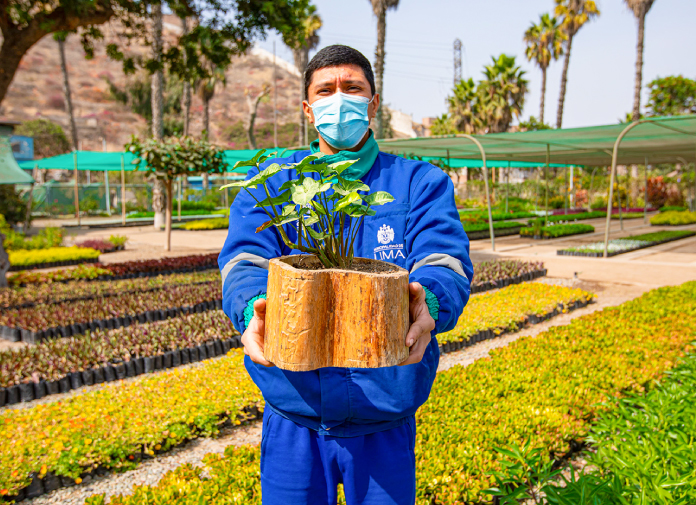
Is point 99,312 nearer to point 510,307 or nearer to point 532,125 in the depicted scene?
point 510,307

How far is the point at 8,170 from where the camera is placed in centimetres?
1471

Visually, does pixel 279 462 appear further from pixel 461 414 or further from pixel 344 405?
pixel 461 414

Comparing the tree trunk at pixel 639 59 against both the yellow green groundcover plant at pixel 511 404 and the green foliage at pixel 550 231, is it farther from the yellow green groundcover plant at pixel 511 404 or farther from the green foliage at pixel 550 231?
the yellow green groundcover plant at pixel 511 404

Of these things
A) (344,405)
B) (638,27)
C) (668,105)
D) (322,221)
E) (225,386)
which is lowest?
(225,386)

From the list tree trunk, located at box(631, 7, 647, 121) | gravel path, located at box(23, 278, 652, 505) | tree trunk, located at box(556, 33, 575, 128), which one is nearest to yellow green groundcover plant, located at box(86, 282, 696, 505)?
gravel path, located at box(23, 278, 652, 505)

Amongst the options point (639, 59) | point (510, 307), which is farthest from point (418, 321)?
point (639, 59)

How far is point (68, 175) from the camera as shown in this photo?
46.2 meters

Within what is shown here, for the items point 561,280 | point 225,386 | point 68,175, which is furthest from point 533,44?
point 68,175

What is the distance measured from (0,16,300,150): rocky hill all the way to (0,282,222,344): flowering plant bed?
51046 mm

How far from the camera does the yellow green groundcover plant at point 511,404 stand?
99.9 inches

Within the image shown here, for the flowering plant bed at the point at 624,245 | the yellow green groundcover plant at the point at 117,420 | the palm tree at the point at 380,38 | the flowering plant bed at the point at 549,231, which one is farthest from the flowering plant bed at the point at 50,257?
the flowering plant bed at the point at 549,231

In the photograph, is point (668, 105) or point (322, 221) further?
point (668, 105)

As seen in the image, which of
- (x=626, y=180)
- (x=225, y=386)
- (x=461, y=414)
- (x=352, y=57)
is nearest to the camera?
(x=352, y=57)

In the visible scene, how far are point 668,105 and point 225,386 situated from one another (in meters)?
34.6
